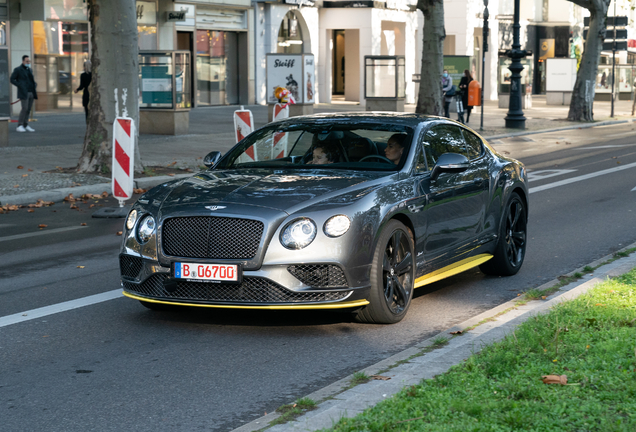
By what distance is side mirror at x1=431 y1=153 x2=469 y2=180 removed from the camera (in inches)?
278

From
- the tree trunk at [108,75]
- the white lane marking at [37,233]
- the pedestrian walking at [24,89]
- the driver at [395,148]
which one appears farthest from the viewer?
the pedestrian walking at [24,89]

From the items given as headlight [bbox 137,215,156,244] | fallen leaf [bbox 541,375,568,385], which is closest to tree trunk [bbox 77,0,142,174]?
headlight [bbox 137,215,156,244]

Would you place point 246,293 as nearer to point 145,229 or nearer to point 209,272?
point 209,272

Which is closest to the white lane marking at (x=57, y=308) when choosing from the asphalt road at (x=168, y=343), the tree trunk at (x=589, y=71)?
the asphalt road at (x=168, y=343)

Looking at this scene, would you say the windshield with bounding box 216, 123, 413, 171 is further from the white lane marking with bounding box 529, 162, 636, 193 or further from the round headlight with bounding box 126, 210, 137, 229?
the white lane marking with bounding box 529, 162, 636, 193

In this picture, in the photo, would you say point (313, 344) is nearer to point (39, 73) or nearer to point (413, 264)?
point (413, 264)

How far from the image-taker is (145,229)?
251 inches

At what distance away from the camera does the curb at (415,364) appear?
4.38m

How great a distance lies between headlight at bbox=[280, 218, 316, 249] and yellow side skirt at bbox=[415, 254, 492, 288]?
1.18 metres

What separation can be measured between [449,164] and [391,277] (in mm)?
1075

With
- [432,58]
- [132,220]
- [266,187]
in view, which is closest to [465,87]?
[432,58]

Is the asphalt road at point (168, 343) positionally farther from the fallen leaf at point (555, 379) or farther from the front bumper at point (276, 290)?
the fallen leaf at point (555, 379)

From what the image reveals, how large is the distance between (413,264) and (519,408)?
256 centimetres

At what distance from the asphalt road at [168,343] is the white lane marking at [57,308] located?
0.06m
